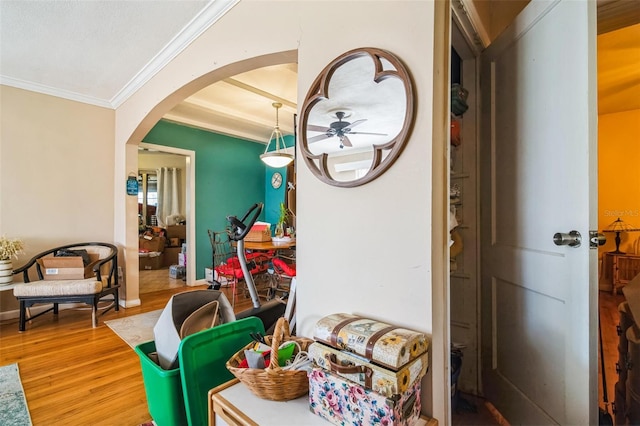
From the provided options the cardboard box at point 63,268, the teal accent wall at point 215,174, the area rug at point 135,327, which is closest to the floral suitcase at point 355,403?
the area rug at point 135,327

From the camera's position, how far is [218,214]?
5.01m

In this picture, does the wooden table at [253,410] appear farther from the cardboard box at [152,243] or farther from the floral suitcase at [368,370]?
the cardboard box at [152,243]

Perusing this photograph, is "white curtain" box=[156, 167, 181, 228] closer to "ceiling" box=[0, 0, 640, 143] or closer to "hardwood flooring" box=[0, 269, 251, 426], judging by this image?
"ceiling" box=[0, 0, 640, 143]

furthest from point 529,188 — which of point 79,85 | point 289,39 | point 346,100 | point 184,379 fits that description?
point 79,85

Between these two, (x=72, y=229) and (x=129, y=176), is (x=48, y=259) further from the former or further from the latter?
(x=129, y=176)

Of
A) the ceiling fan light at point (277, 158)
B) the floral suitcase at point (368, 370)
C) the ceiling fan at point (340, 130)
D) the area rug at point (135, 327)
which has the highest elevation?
the ceiling fan light at point (277, 158)

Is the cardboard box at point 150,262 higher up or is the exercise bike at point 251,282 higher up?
the exercise bike at point 251,282

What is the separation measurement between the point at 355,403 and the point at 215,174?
468cm

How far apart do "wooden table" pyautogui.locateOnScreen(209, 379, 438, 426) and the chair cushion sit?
2.63 metres

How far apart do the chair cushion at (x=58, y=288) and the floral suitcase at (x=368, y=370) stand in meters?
2.95

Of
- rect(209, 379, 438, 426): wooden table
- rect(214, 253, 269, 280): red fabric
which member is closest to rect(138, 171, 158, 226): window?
rect(214, 253, 269, 280): red fabric

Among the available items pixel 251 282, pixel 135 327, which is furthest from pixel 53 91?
pixel 251 282

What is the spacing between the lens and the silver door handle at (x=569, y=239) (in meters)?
1.05

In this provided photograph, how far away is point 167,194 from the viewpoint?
24.3 ft
